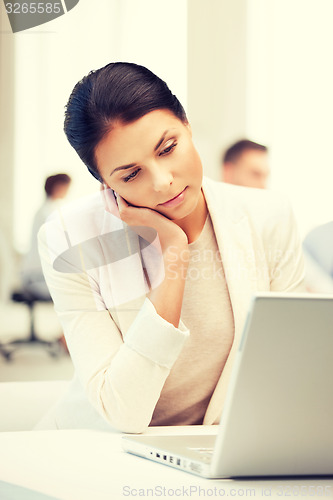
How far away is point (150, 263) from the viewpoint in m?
1.46

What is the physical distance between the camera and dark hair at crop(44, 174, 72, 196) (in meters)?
2.57

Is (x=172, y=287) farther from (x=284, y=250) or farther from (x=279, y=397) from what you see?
(x=279, y=397)

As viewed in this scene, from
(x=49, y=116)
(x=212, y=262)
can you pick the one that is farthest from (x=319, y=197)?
(x=212, y=262)

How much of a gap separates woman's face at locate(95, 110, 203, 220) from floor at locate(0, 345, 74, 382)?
216 cm

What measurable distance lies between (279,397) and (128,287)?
2.49 ft

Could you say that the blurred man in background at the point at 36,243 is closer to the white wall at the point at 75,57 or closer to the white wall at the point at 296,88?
the white wall at the point at 75,57

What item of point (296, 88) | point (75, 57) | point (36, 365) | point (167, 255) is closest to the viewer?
point (167, 255)

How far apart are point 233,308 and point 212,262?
128 millimetres

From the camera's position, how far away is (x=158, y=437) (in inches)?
35.0

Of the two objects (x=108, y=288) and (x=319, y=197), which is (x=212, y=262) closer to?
(x=108, y=288)

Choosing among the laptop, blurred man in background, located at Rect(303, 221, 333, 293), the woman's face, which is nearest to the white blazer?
the woman's face
